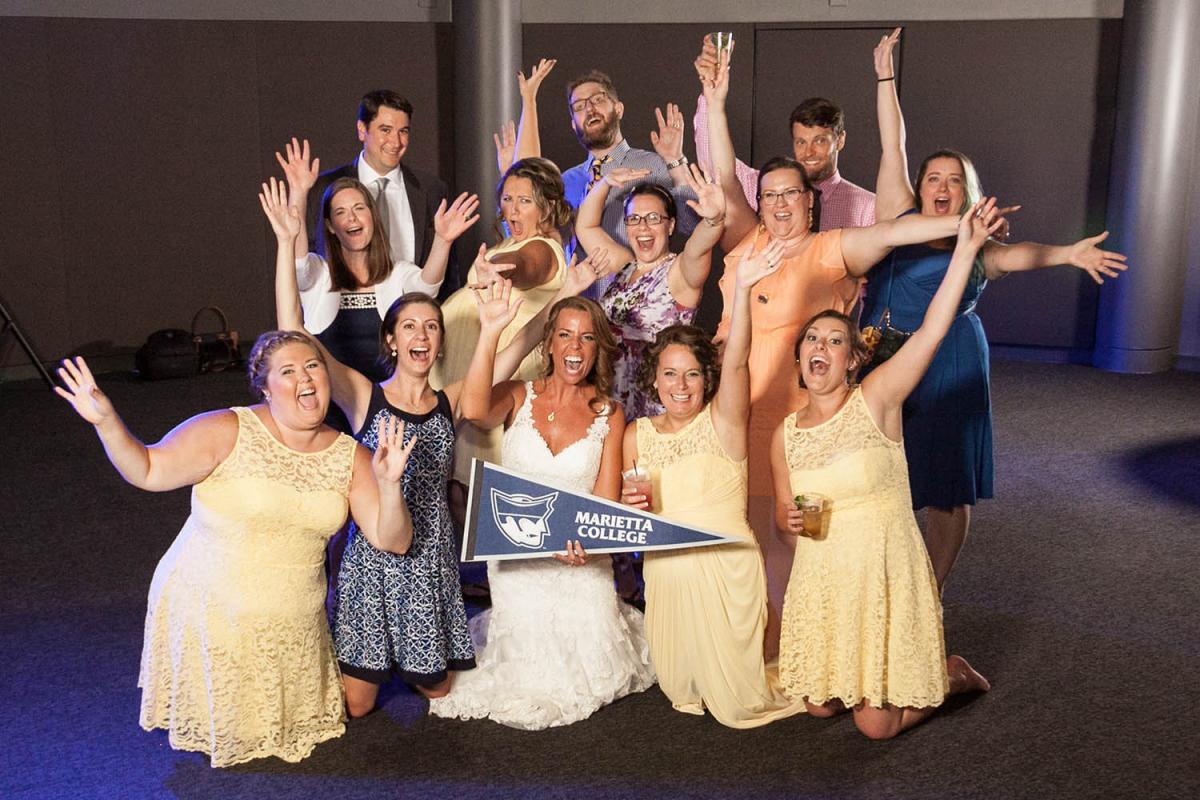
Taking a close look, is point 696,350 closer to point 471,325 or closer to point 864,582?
point 864,582

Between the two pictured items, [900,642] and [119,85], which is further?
[119,85]

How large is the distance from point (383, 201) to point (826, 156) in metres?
1.69

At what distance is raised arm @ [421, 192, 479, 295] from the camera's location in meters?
4.04

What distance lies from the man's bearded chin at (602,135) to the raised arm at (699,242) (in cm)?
92

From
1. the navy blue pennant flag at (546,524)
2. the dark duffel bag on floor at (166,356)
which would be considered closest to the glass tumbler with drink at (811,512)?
the navy blue pennant flag at (546,524)

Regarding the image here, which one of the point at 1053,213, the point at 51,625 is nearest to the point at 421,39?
the point at 1053,213

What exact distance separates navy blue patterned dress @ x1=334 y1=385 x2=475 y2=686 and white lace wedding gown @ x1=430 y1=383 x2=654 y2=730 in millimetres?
189

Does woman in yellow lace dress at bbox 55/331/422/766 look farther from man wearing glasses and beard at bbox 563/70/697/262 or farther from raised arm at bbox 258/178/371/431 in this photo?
man wearing glasses and beard at bbox 563/70/697/262

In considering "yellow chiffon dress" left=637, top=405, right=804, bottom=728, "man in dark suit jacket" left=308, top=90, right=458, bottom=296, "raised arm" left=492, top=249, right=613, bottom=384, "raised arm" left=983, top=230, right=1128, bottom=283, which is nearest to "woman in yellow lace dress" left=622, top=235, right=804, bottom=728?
"yellow chiffon dress" left=637, top=405, right=804, bottom=728

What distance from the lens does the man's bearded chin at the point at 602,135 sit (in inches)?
191

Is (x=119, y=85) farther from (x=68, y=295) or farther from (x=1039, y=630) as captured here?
(x=1039, y=630)

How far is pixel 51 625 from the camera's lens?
4.17 metres

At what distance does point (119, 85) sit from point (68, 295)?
1.54 m

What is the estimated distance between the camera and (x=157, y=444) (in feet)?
10.1
